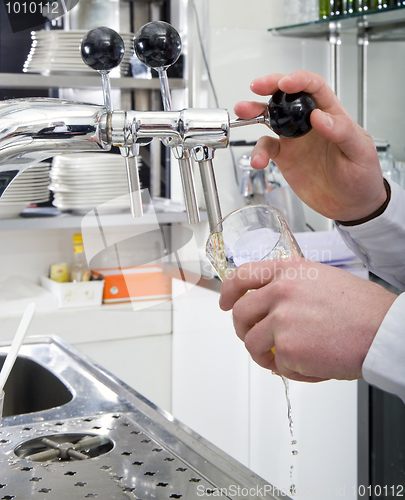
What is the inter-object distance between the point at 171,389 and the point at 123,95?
1.09 metres

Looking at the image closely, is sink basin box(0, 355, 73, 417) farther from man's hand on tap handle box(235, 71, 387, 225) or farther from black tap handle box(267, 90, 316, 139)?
black tap handle box(267, 90, 316, 139)

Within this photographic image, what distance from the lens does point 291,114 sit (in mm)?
484

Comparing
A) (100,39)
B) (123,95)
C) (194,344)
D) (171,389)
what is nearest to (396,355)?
(100,39)

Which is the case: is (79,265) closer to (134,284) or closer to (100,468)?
(134,284)

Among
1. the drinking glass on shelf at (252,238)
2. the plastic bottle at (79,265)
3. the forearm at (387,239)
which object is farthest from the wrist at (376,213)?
the plastic bottle at (79,265)

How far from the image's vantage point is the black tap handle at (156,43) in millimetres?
481

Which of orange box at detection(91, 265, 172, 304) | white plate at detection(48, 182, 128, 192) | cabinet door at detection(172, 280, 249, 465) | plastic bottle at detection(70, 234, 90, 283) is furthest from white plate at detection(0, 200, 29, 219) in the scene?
cabinet door at detection(172, 280, 249, 465)

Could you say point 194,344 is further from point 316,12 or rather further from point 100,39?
point 100,39

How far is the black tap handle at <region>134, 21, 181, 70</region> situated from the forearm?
50 centimetres

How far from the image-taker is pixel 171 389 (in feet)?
6.89

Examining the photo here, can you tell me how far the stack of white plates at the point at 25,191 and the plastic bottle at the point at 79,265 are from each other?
0.23 m

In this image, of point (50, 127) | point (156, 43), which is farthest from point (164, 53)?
point (50, 127)

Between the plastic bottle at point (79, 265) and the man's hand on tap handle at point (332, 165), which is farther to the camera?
the plastic bottle at point (79, 265)

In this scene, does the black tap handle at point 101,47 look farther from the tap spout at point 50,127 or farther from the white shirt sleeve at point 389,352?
the white shirt sleeve at point 389,352
